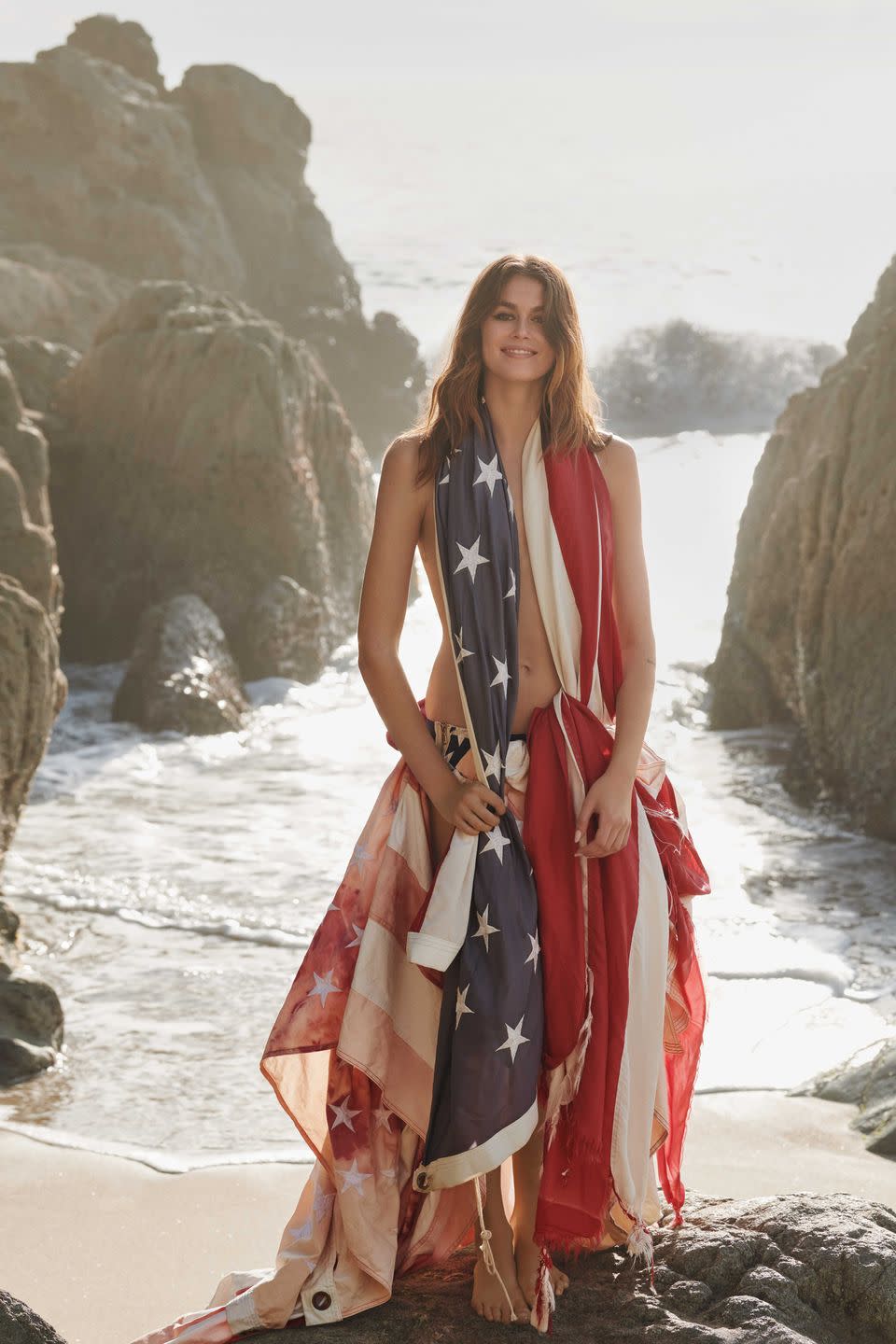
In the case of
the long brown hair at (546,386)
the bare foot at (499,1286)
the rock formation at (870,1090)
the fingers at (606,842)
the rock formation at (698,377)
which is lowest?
the rock formation at (870,1090)

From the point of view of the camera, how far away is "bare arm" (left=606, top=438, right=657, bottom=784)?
9.54ft

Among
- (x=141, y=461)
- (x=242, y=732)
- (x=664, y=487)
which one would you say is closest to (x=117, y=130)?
(x=664, y=487)

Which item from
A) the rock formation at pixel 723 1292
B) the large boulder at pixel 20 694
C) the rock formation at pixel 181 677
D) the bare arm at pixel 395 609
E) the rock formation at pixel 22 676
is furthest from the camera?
the rock formation at pixel 181 677

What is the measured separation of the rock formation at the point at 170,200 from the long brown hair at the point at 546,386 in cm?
2235

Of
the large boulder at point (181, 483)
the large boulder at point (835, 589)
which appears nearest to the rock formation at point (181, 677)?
the large boulder at point (181, 483)

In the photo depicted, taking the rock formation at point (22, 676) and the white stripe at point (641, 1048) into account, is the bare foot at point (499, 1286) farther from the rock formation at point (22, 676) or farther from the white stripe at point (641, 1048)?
the rock formation at point (22, 676)

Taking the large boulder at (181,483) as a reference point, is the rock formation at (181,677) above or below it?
below

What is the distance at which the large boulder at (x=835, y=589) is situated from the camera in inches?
334

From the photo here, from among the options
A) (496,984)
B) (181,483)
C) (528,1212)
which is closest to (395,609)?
(496,984)

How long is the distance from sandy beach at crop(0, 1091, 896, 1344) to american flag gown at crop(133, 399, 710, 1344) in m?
0.64

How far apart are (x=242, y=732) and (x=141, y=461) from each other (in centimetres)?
350

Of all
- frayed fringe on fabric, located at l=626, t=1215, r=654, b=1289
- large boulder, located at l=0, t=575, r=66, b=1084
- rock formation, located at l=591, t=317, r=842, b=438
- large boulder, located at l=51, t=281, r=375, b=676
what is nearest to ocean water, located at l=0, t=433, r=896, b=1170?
large boulder, located at l=0, t=575, r=66, b=1084

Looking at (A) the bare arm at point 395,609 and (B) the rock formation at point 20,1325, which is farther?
(A) the bare arm at point 395,609

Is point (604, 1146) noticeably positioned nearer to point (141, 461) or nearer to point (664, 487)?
point (141, 461)
